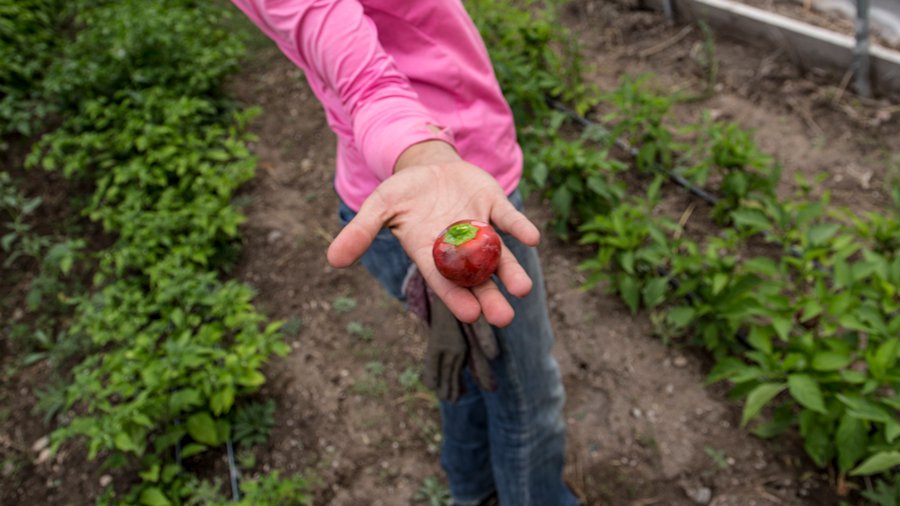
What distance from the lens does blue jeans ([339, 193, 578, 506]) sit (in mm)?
1786

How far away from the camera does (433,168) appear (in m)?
1.44

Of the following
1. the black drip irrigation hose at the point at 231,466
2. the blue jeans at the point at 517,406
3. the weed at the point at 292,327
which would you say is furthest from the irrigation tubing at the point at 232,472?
the blue jeans at the point at 517,406

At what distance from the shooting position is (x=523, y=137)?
369 cm

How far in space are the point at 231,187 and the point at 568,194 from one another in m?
2.00

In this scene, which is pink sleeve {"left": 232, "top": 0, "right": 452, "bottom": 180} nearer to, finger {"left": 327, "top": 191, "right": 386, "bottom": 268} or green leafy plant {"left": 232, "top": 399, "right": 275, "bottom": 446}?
finger {"left": 327, "top": 191, "right": 386, "bottom": 268}

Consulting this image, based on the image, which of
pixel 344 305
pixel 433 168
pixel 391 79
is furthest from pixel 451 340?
pixel 344 305

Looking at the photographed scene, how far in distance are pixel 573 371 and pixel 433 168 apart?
1836mm

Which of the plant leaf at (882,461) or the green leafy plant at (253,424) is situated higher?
the plant leaf at (882,461)

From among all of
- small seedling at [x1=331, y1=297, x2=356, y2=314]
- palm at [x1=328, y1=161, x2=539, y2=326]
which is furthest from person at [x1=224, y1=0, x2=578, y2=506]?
small seedling at [x1=331, y1=297, x2=356, y2=314]

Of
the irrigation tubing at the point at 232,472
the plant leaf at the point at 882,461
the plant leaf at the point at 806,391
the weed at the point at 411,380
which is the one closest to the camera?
the plant leaf at the point at 882,461

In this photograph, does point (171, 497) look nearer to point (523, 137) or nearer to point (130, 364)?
point (130, 364)

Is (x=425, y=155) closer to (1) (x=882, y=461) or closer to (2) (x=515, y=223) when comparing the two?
(2) (x=515, y=223)

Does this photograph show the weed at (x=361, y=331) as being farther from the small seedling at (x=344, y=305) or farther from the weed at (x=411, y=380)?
the weed at (x=411, y=380)

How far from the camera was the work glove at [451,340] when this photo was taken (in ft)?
5.71
